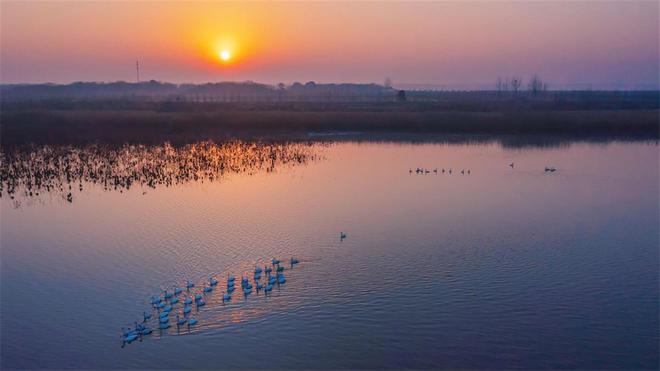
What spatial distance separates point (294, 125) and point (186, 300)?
44.7 meters

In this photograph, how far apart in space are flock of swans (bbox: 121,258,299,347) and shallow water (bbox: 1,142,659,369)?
0.78 feet

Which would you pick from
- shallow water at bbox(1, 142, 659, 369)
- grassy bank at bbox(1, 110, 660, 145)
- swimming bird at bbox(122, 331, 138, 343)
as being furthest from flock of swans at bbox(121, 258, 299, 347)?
grassy bank at bbox(1, 110, 660, 145)

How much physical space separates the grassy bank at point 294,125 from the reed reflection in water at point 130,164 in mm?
7284

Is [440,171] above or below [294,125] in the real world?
below

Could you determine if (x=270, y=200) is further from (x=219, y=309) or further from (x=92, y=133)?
(x=92, y=133)

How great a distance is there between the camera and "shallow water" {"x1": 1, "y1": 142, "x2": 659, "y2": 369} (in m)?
12.5

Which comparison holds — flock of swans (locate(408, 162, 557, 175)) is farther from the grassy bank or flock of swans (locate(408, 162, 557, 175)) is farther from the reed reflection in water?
the grassy bank

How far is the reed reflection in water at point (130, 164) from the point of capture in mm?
30234

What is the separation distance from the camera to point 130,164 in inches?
1385

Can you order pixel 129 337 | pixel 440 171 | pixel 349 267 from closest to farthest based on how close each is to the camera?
pixel 129 337, pixel 349 267, pixel 440 171

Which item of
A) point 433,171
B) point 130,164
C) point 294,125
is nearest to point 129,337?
point 433,171

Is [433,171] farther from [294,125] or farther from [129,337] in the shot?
[294,125]

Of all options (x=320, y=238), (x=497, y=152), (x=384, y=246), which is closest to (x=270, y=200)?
(x=320, y=238)

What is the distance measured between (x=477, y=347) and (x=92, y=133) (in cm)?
4585
